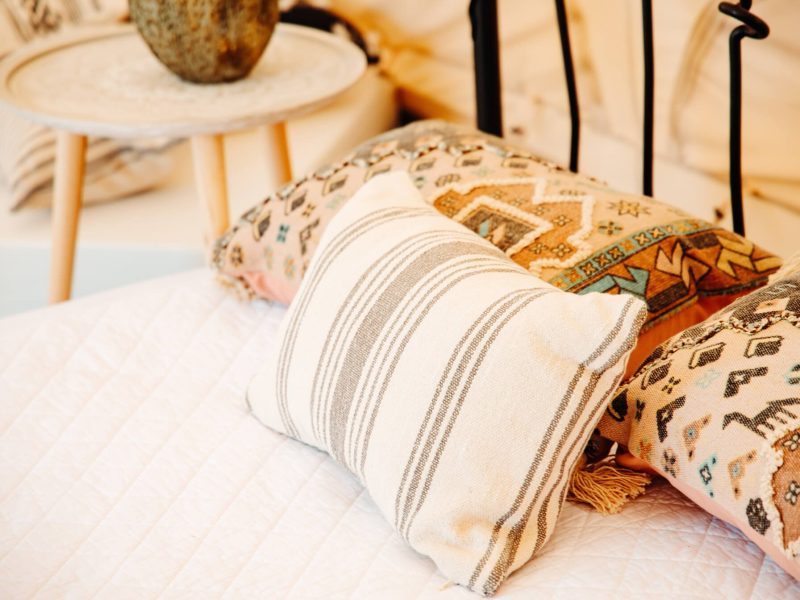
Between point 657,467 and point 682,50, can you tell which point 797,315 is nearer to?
point 657,467

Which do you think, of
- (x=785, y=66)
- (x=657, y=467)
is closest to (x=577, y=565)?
(x=657, y=467)

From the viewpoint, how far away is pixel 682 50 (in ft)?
4.10

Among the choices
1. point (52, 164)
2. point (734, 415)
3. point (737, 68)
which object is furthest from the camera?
point (52, 164)

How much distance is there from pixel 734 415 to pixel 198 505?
0.44 meters

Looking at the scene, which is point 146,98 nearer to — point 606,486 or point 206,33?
point 206,33

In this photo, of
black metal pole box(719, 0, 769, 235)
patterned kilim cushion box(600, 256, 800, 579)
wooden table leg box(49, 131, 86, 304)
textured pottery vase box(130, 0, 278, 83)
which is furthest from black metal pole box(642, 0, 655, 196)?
wooden table leg box(49, 131, 86, 304)

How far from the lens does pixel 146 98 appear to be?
112 cm

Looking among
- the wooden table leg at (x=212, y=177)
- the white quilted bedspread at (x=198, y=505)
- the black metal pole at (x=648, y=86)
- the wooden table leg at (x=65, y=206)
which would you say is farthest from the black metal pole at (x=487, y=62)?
the wooden table leg at (x=65, y=206)

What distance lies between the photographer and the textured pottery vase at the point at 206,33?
107 cm

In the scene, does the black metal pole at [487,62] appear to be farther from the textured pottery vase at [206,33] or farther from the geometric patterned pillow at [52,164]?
the geometric patterned pillow at [52,164]

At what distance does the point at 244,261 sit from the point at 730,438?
21.4 inches

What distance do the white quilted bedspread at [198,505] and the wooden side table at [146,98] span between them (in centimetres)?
23

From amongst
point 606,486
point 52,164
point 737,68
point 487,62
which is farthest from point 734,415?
point 52,164

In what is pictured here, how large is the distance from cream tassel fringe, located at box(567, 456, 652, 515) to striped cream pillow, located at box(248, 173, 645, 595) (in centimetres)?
5
